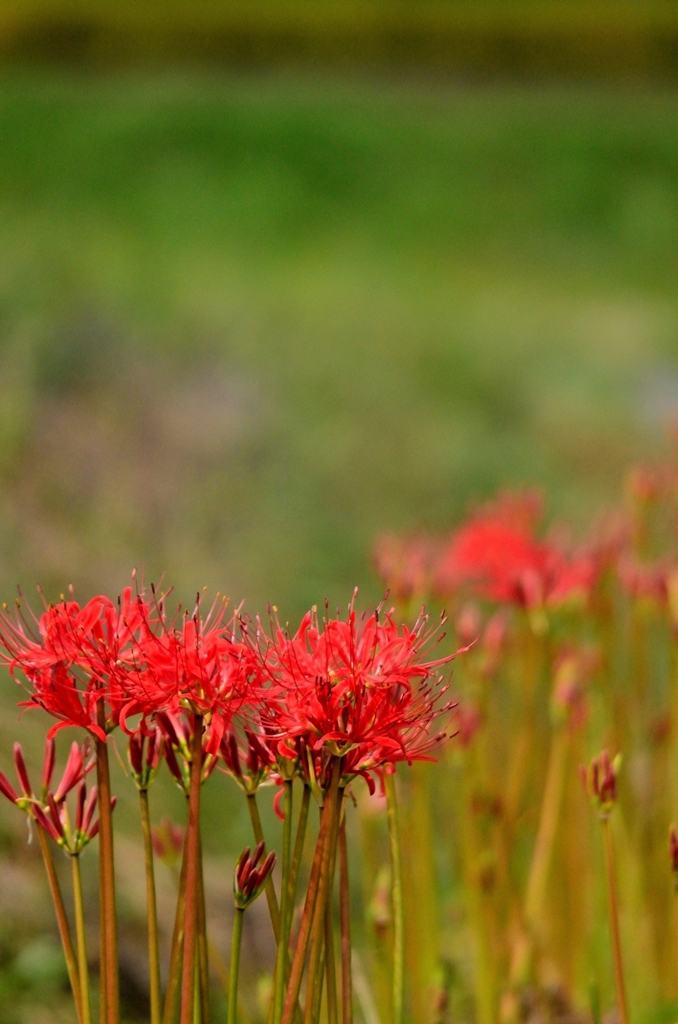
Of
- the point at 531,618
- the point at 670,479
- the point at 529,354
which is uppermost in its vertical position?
the point at 529,354

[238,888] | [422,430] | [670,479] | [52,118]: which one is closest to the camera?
[238,888]

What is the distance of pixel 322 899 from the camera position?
409mm

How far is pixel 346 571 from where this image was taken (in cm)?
133

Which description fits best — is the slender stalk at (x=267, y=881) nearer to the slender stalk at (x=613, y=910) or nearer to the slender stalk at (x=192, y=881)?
A: the slender stalk at (x=192, y=881)

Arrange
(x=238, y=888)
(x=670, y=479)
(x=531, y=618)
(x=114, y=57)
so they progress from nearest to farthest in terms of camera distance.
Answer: (x=238, y=888), (x=531, y=618), (x=670, y=479), (x=114, y=57)

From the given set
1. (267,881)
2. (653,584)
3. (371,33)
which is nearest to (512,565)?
(653,584)

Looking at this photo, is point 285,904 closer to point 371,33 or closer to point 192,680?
point 192,680

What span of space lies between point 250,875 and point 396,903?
12 centimetres

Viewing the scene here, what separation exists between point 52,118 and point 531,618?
2.94 ft

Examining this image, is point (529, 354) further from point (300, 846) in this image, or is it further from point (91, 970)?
point (300, 846)

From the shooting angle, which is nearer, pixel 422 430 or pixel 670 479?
pixel 670 479

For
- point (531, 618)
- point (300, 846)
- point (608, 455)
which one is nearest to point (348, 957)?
point (300, 846)

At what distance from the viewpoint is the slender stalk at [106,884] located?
41 centimetres

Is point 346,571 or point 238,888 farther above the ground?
point 346,571
